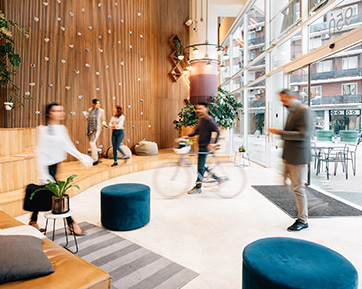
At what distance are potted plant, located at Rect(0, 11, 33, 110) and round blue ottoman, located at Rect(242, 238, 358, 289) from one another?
5.78 meters

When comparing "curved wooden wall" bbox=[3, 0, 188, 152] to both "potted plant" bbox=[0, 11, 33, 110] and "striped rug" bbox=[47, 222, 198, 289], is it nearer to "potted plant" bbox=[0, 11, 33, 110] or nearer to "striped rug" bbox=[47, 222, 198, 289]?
"potted plant" bbox=[0, 11, 33, 110]

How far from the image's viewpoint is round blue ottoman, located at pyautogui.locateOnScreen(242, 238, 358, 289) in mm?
1483

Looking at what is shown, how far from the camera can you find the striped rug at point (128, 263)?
2.33 m

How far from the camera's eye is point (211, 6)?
33.9 ft

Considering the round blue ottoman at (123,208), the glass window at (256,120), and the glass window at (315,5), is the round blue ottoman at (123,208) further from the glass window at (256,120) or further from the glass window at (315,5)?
the glass window at (256,120)

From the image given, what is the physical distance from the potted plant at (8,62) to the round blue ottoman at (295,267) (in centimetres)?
578

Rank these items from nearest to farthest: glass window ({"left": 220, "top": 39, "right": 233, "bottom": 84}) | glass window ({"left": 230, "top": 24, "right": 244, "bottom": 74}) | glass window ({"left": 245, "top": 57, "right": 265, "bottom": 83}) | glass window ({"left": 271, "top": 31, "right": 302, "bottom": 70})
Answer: glass window ({"left": 271, "top": 31, "right": 302, "bottom": 70}) → glass window ({"left": 245, "top": 57, "right": 265, "bottom": 83}) → glass window ({"left": 230, "top": 24, "right": 244, "bottom": 74}) → glass window ({"left": 220, "top": 39, "right": 233, "bottom": 84})

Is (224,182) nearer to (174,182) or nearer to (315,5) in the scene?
(174,182)

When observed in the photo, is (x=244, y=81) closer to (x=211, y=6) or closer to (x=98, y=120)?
(x=211, y=6)

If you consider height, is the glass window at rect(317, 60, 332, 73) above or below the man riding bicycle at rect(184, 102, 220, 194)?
above

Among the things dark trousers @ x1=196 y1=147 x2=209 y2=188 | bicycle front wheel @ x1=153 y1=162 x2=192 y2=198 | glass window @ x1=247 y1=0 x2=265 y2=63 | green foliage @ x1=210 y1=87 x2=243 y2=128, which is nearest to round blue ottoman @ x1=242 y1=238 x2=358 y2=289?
dark trousers @ x1=196 y1=147 x2=209 y2=188

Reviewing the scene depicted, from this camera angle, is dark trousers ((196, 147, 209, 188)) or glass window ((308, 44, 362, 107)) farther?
dark trousers ((196, 147, 209, 188))

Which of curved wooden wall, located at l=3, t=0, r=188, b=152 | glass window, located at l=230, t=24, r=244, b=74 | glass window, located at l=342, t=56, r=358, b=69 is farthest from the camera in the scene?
glass window, located at l=230, t=24, r=244, b=74

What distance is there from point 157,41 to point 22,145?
724cm
